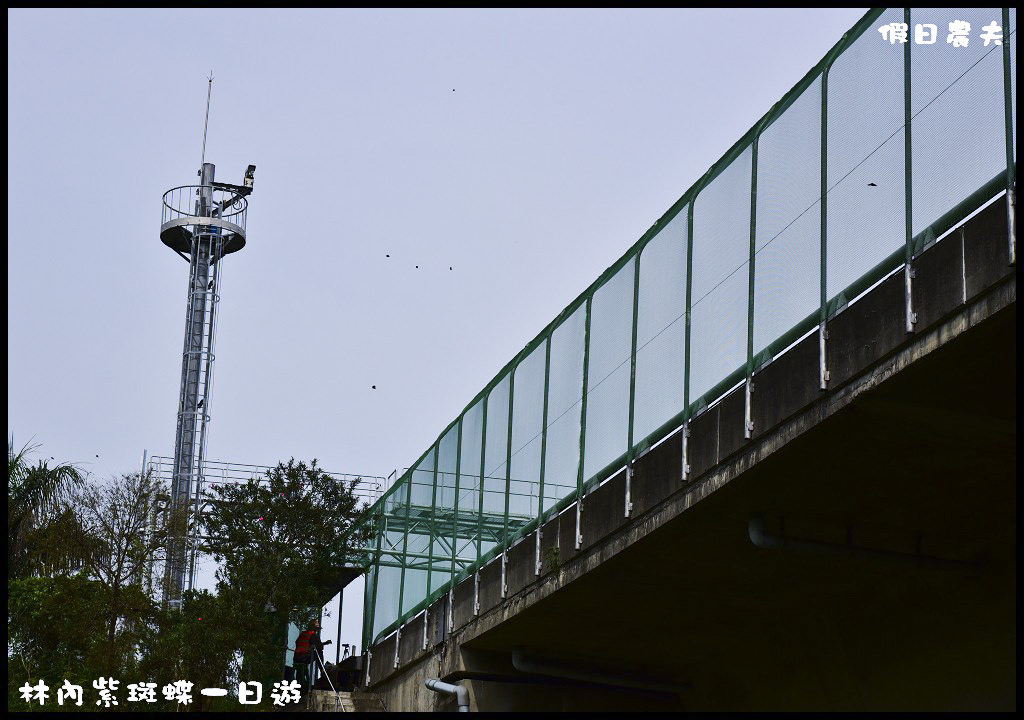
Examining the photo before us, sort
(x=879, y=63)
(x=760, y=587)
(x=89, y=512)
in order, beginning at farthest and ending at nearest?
(x=89, y=512) → (x=760, y=587) → (x=879, y=63)

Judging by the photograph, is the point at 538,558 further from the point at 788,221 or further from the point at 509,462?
the point at 788,221

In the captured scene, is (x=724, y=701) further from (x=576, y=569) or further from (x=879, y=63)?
(x=879, y=63)

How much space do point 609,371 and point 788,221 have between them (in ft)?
14.5

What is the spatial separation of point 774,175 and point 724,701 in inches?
365

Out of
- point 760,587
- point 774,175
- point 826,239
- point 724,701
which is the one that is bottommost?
point 724,701

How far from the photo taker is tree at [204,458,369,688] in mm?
26641

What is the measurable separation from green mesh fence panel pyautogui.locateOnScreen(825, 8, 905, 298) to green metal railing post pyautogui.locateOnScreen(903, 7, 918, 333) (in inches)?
2.6

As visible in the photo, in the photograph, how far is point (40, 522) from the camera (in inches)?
1175

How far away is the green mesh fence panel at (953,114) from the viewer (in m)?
10.3

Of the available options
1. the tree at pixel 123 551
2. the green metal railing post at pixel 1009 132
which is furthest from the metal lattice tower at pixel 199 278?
the green metal railing post at pixel 1009 132

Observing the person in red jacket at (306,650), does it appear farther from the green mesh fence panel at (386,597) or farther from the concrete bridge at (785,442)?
the concrete bridge at (785,442)

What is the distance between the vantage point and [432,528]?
2384 cm

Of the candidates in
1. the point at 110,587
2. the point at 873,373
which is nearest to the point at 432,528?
the point at 110,587

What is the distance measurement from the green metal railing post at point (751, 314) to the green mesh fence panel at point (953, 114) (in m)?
2.69
